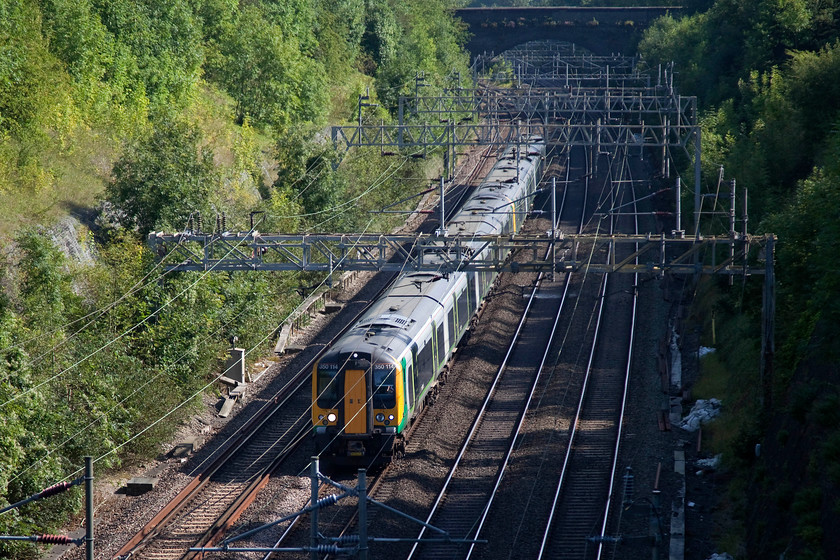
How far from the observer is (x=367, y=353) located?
18.3m

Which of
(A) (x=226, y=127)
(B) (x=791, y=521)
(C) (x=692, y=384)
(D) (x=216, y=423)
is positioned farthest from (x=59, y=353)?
(A) (x=226, y=127)

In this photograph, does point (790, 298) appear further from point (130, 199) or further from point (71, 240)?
point (71, 240)

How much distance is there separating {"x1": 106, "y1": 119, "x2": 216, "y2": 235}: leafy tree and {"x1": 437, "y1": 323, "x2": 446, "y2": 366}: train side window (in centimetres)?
718

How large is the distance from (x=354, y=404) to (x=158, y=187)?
31.0ft

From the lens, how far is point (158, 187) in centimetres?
2442

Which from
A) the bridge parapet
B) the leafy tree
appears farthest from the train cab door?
the bridge parapet

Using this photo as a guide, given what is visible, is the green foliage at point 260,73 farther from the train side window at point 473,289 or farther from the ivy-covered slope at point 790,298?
the train side window at point 473,289

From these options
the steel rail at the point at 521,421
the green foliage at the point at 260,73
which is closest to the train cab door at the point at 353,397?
the steel rail at the point at 521,421

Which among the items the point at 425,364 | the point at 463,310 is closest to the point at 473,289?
the point at 463,310

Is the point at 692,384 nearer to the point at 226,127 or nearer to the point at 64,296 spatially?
Result: the point at 64,296

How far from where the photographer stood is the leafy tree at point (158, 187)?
80.0ft

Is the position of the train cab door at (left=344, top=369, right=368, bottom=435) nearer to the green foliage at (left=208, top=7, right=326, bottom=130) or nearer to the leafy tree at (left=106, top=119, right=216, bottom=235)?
the leafy tree at (left=106, top=119, right=216, bottom=235)

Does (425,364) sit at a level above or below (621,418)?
above

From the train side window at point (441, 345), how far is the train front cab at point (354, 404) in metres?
3.58
